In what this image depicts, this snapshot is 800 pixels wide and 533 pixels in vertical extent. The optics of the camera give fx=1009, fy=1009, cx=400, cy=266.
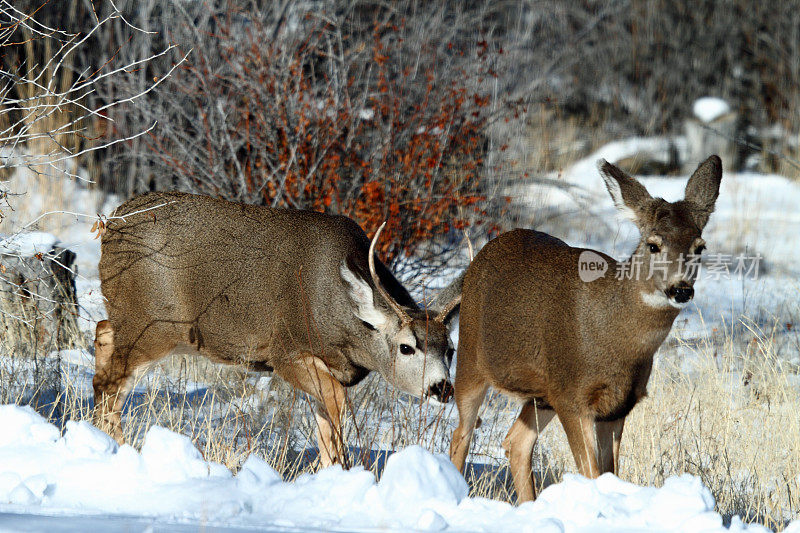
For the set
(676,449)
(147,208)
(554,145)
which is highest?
(554,145)

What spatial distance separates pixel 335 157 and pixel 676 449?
12.8 ft

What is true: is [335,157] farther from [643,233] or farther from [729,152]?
[729,152]

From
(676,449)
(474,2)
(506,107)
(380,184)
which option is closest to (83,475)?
(676,449)

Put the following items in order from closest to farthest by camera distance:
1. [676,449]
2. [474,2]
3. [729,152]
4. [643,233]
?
[643,233], [676,449], [474,2], [729,152]

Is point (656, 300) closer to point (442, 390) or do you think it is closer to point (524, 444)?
point (524, 444)

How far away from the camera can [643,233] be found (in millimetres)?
4664

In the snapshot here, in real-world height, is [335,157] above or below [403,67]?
below

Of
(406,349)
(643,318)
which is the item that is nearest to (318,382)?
(406,349)

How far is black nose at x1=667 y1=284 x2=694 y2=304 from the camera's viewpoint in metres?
4.19

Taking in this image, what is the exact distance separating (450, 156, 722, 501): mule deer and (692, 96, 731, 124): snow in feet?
42.2

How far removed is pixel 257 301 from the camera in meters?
6.00

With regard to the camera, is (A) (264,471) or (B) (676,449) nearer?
(A) (264,471)

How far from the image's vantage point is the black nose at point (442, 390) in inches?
219

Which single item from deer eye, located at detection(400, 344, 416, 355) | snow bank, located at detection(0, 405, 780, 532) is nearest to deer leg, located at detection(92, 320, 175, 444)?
deer eye, located at detection(400, 344, 416, 355)
